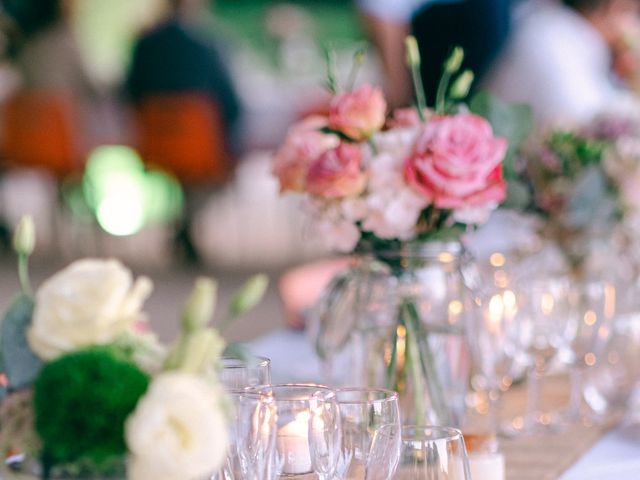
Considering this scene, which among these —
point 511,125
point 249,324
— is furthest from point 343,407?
point 249,324

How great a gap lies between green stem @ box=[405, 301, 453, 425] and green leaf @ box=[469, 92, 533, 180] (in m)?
0.30

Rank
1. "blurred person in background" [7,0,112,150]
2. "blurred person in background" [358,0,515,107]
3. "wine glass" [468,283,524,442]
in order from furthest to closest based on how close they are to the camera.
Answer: "blurred person in background" [7,0,112,150], "blurred person in background" [358,0,515,107], "wine glass" [468,283,524,442]

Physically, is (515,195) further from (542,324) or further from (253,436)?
(253,436)

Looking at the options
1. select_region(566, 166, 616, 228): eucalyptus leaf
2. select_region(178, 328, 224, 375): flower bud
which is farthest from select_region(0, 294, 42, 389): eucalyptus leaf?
select_region(566, 166, 616, 228): eucalyptus leaf

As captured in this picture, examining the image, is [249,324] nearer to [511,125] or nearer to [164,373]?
→ [511,125]

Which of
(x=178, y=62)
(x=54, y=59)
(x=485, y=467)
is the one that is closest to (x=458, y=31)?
(x=485, y=467)

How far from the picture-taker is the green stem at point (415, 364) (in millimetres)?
1295

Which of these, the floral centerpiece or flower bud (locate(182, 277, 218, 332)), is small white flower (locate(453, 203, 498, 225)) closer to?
the floral centerpiece

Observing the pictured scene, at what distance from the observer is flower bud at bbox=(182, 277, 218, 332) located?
2.19 ft

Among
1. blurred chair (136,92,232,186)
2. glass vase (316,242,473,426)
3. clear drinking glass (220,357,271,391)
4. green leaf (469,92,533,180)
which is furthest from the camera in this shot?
blurred chair (136,92,232,186)

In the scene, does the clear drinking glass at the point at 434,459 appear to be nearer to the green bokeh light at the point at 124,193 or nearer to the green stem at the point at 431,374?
the green stem at the point at 431,374

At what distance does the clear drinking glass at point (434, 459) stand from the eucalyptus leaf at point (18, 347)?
0.32m

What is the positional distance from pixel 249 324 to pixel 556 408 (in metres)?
3.57

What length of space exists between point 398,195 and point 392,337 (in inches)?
6.9
